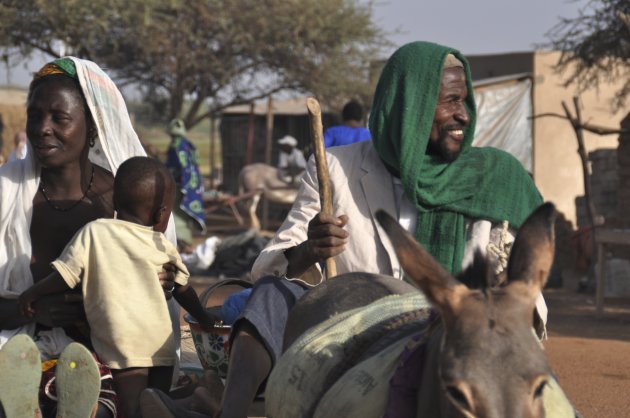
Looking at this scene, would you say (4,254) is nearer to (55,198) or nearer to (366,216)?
(55,198)

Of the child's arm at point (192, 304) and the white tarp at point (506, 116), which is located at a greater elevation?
the white tarp at point (506, 116)

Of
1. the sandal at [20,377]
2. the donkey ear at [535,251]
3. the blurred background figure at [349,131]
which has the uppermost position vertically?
the blurred background figure at [349,131]

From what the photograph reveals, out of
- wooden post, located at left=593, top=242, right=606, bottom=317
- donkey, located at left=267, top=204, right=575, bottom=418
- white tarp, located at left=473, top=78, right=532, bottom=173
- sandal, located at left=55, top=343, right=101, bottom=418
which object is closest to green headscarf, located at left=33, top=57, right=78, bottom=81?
sandal, located at left=55, top=343, right=101, bottom=418

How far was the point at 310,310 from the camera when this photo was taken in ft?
10.9

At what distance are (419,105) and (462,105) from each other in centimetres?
23

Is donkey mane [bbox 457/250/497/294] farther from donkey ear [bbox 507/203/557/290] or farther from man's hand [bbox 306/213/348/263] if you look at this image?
man's hand [bbox 306/213/348/263]

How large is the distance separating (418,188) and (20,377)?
5.07 feet

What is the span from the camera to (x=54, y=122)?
4059 millimetres

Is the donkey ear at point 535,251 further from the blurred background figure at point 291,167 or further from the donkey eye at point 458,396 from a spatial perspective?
the blurred background figure at point 291,167

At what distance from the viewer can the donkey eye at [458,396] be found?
2.13 meters

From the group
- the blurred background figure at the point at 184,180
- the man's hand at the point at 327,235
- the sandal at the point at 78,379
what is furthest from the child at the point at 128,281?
the blurred background figure at the point at 184,180

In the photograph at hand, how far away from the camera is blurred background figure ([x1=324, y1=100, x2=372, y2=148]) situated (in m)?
10.4

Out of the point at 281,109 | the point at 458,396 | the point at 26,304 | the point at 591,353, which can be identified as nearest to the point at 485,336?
the point at 458,396

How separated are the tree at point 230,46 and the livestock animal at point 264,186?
3.29m
